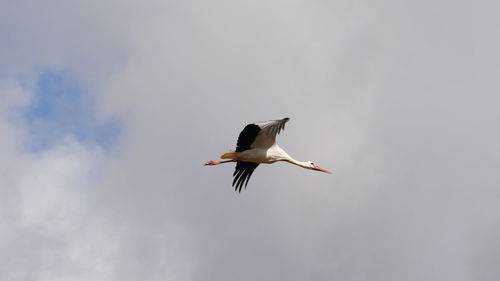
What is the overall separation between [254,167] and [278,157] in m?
1.94

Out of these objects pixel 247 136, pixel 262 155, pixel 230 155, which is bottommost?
pixel 262 155

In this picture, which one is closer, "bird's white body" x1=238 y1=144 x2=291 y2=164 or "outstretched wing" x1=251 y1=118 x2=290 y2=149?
"outstretched wing" x1=251 y1=118 x2=290 y2=149

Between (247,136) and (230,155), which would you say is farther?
(230,155)

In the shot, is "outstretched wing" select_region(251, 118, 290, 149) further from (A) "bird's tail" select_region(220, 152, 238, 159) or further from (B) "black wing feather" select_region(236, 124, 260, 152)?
(A) "bird's tail" select_region(220, 152, 238, 159)

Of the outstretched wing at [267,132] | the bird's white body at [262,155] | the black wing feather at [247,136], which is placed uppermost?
the black wing feather at [247,136]

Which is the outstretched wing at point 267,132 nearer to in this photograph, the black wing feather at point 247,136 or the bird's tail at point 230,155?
the black wing feather at point 247,136

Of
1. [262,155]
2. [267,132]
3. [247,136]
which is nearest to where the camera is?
[267,132]

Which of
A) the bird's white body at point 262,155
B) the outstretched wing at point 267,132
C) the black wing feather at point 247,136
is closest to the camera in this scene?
the outstretched wing at point 267,132

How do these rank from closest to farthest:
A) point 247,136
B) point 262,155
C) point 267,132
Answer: point 267,132
point 247,136
point 262,155

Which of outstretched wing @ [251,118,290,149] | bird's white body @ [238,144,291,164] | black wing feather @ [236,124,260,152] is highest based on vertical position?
black wing feather @ [236,124,260,152]

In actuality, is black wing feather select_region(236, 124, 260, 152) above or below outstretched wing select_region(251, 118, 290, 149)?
above

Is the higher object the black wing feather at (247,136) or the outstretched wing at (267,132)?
the black wing feather at (247,136)

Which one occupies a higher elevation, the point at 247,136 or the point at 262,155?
the point at 247,136

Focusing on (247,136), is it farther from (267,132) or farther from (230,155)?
(230,155)
